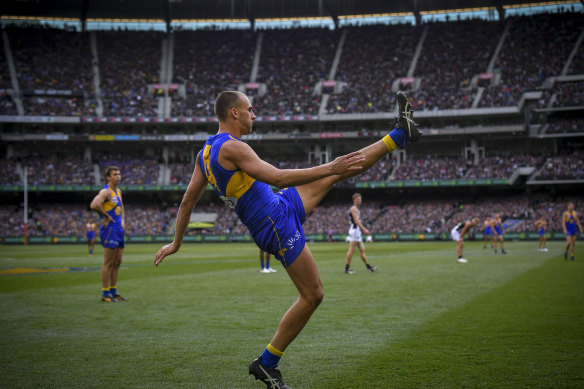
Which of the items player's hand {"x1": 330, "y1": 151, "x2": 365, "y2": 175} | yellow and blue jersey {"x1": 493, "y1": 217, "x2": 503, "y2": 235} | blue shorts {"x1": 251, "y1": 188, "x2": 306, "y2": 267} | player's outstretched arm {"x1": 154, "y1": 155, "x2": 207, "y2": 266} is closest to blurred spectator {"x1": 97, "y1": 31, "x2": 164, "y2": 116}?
yellow and blue jersey {"x1": 493, "y1": 217, "x2": 503, "y2": 235}

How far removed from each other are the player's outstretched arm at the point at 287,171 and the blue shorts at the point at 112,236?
7.98 metres

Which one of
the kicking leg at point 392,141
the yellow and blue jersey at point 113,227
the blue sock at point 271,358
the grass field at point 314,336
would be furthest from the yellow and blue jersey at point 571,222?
Result: the blue sock at point 271,358

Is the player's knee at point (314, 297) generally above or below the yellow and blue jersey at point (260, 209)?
below

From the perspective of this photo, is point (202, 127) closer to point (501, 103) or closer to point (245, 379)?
point (501, 103)

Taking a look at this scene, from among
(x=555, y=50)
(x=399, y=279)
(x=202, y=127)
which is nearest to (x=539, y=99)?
(x=555, y=50)

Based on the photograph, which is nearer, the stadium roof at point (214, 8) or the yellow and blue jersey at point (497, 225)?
the yellow and blue jersey at point (497, 225)

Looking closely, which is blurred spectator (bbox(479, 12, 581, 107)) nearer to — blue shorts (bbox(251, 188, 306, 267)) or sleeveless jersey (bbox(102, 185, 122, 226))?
sleeveless jersey (bbox(102, 185, 122, 226))

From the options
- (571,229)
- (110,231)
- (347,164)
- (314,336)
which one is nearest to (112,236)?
(110,231)

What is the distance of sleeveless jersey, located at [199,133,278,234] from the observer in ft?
16.8

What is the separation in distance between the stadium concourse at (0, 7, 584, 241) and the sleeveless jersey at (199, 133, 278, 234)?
51035mm

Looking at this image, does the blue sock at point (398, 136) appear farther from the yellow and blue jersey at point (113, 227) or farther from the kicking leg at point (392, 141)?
the yellow and blue jersey at point (113, 227)

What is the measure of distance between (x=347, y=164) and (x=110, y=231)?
28.5 feet

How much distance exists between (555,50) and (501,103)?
383 inches

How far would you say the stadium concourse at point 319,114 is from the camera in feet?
192
